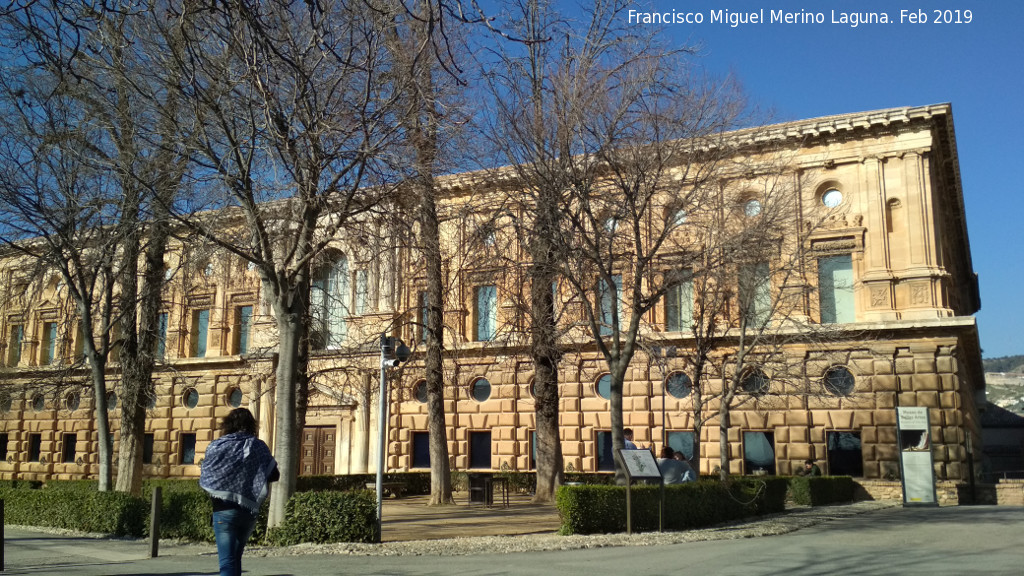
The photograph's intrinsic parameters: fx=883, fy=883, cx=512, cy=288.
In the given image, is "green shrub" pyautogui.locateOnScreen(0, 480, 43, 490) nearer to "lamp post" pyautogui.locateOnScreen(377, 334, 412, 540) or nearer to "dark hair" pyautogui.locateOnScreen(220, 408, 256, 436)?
"lamp post" pyautogui.locateOnScreen(377, 334, 412, 540)

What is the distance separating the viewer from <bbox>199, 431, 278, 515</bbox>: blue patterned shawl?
25.1ft

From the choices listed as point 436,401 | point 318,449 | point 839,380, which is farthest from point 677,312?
point 318,449

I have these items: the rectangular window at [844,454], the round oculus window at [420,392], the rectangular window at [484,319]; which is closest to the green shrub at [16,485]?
the round oculus window at [420,392]

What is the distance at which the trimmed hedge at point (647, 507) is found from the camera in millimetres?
14867

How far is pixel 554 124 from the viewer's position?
1772 cm

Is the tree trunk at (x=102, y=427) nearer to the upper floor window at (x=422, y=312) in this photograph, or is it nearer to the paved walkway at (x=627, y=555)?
the paved walkway at (x=627, y=555)

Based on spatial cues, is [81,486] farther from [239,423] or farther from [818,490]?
[818,490]

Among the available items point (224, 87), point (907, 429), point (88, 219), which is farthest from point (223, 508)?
point (907, 429)

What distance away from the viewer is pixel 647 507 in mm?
15609

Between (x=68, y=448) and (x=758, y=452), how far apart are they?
35.0 m

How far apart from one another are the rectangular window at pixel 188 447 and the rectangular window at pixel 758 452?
25.7 meters

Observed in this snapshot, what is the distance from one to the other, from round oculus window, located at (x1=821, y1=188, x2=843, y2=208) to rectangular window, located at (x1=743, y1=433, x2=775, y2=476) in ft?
27.8

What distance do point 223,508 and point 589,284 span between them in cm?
1472

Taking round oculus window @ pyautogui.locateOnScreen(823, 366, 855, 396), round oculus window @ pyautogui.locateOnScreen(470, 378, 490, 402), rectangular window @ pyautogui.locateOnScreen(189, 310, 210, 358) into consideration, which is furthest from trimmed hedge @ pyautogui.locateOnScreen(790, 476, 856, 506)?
rectangular window @ pyautogui.locateOnScreen(189, 310, 210, 358)
